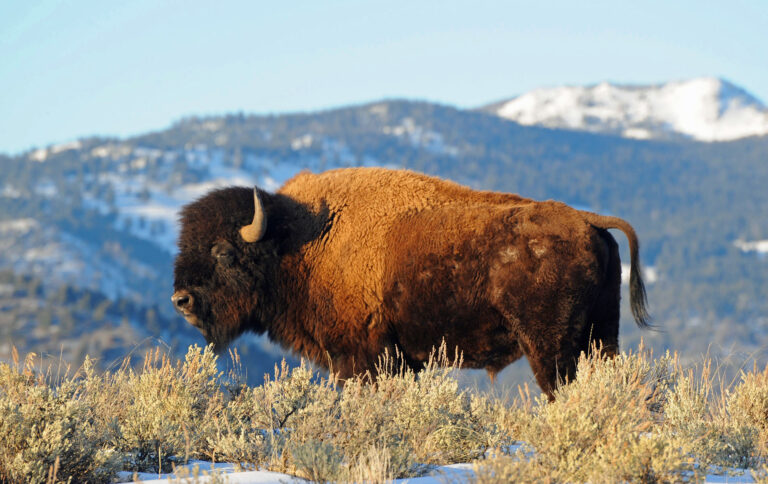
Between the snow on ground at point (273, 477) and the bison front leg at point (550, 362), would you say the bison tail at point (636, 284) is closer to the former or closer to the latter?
the bison front leg at point (550, 362)

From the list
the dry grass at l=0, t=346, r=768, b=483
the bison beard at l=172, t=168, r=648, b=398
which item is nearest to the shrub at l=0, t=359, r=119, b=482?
the dry grass at l=0, t=346, r=768, b=483

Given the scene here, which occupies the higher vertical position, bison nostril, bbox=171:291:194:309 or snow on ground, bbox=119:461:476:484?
bison nostril, bbox=171:291:194:309

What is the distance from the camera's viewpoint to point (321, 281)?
788 centimetres

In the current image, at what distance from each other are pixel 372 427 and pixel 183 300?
3.45 meters

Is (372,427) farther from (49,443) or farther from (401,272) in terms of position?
(401,272)

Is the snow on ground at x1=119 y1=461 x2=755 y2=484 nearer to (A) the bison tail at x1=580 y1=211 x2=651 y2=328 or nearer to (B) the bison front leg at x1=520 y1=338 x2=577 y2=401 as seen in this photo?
(B) the bison front leg at x1=520 y1=338 x2=577 y2=401

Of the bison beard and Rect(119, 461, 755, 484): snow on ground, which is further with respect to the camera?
the bison beard

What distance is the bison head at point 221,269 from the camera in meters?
8.20

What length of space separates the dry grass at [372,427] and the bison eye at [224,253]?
1418 millimetres

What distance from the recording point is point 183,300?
8.17 meters

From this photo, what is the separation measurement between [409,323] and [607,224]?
1931mm

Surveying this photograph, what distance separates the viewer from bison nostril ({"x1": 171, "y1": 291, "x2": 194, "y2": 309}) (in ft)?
26.7

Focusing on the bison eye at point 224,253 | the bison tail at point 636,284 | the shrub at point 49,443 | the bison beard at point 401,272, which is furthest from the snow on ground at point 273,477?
the bison eye at point 224,253

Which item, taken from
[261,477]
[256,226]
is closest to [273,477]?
[261,477]
